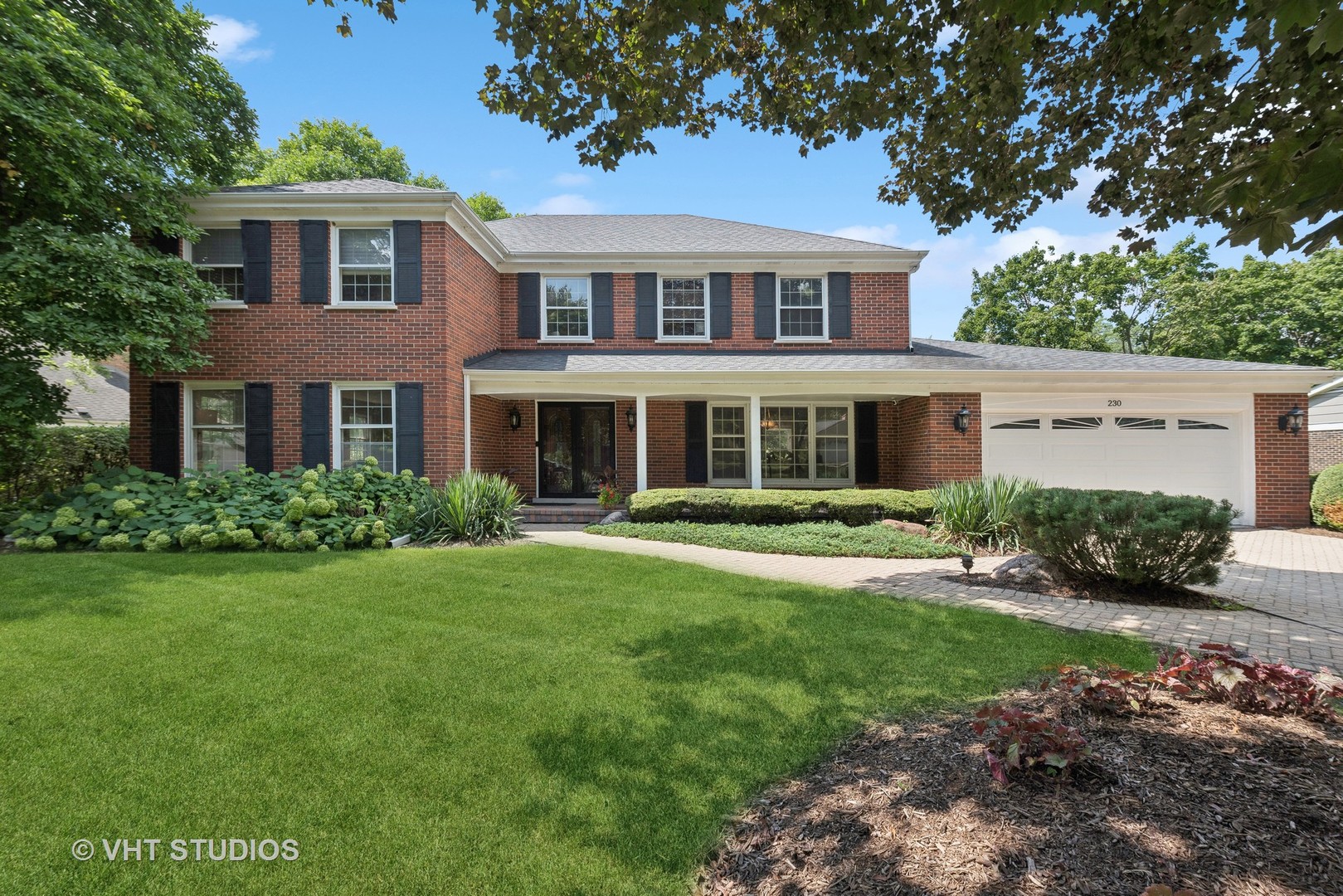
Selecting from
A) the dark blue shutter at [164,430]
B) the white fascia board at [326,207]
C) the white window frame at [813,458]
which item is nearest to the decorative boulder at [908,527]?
the white window frame at [813,458]

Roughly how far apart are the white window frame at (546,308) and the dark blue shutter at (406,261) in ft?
10.8

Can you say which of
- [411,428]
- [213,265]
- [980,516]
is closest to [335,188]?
[213,265]

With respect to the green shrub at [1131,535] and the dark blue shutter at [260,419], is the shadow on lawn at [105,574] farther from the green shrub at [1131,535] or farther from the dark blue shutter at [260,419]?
the green shrub at [1131,535]

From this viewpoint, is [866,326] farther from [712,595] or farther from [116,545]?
[116,545]

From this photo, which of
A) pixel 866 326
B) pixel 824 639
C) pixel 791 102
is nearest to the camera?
pixel 824 639

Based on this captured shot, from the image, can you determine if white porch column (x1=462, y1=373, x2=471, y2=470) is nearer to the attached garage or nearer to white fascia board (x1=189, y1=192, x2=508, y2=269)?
white fascia board (x1=189, y1=192, x2=508, y2=269)

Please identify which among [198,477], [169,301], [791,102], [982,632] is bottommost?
[982,632]

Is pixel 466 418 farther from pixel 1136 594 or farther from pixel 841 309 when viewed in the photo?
pixel 1136 594

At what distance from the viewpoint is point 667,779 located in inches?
105

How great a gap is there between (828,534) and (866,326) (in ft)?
19.6

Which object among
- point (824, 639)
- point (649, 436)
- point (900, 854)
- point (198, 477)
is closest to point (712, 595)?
point (824, 639)

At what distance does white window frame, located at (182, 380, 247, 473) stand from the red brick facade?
18.9m

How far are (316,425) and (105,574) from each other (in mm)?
4730

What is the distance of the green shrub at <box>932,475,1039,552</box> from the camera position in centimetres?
901
